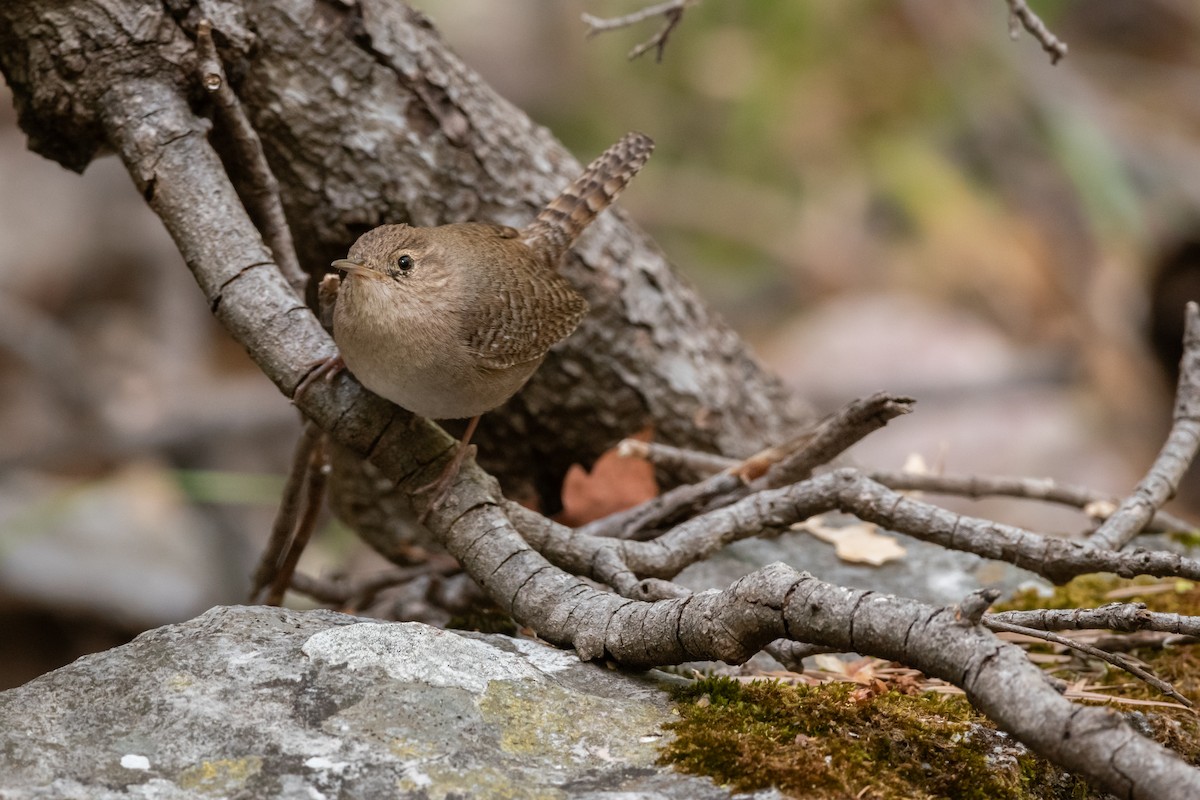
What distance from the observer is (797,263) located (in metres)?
10.3

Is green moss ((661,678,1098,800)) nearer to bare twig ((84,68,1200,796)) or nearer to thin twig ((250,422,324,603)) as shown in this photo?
bare twig ((84,68,1200,796))

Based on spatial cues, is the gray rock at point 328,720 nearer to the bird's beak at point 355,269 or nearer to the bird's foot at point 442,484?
the bird's foot at point 442,484

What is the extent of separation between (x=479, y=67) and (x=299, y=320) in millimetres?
8822

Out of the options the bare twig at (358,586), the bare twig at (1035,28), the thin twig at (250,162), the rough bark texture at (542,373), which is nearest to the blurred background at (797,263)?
the bare twig at (358,586)

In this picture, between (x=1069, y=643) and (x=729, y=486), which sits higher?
(x=729, y=486)

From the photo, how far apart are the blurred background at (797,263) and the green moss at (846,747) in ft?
14.6

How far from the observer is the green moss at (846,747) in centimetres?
213

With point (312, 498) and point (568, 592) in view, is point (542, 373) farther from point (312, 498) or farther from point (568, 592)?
point (568, 592)

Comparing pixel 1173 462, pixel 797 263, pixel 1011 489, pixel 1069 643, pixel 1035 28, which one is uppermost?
pixel 797 263

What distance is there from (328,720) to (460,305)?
1.42 metres

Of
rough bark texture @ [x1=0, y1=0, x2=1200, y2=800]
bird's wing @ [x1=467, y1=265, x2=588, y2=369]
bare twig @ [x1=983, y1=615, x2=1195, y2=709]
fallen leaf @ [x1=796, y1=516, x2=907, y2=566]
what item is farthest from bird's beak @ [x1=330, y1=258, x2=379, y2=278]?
bare twig @ [x1=983, y1=615, x2=1195, y2=709]

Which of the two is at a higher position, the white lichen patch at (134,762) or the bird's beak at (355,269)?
the bird's beak at (355,269)

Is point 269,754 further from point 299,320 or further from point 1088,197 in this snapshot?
point 1088,197

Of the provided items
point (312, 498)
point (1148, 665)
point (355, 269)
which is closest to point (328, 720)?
point (355, 269)
